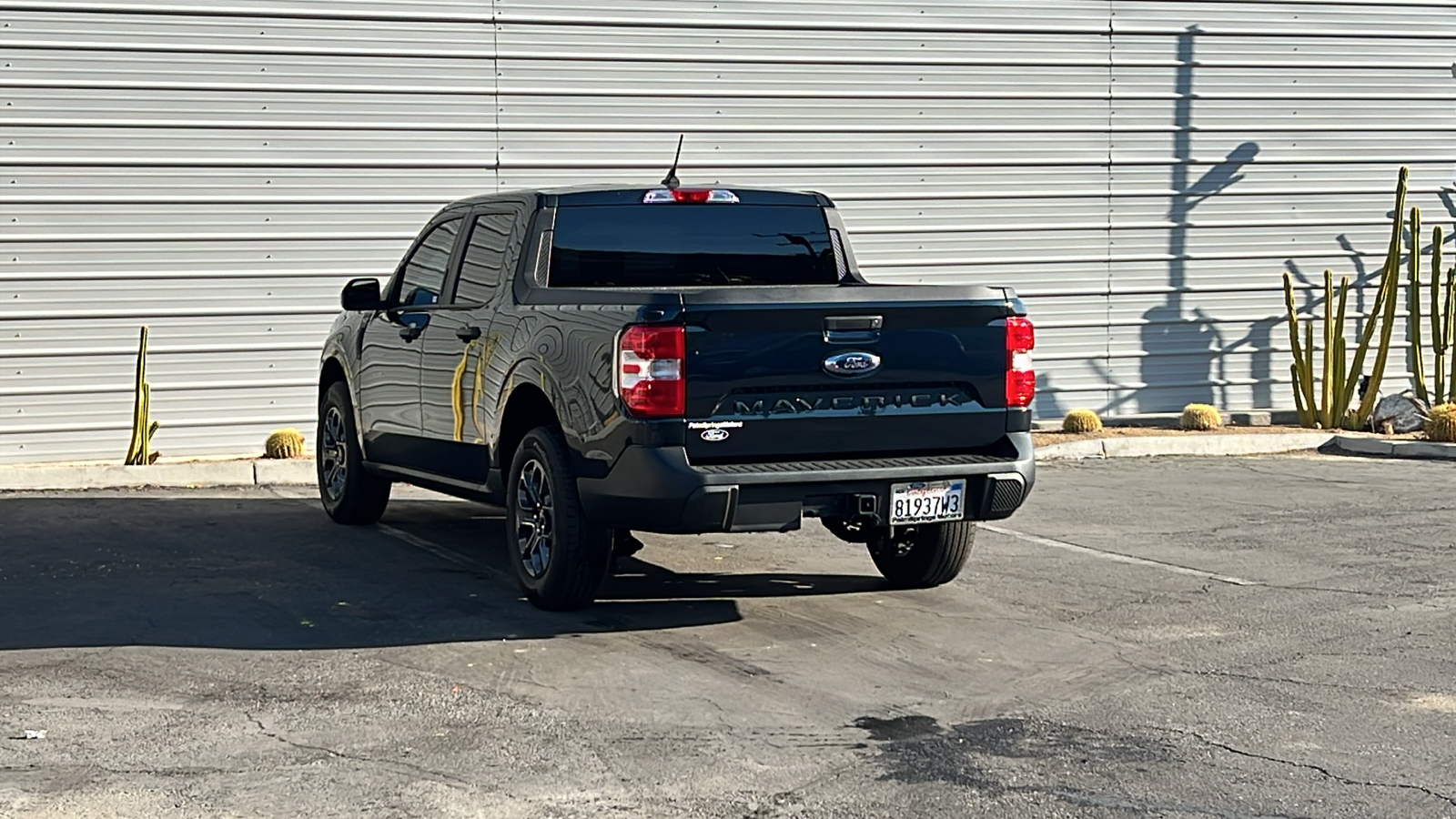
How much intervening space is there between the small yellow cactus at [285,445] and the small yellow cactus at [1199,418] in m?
7.80

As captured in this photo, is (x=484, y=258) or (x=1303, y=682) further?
(x=484, y=258)

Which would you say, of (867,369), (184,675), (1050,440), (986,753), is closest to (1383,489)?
(1050,440)

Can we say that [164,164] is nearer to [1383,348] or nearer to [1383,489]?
[1383,489]

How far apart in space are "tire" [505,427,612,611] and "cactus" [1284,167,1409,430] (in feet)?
34.4

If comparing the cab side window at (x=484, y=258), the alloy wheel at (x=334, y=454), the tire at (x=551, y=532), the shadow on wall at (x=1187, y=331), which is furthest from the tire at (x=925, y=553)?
the shadow on wall at (x=1187, y=331)

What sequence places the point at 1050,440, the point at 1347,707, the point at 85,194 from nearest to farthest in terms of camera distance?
the point at 1347,707 → the point at 85,194 → the point at 1050,440

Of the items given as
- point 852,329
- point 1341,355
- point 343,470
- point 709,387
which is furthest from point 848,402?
point 1341,355

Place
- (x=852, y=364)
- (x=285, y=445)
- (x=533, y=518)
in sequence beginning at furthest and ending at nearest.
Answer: (x=285, y=445) < (x=533, y=518) < (x=852, y=364)

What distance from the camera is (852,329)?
7824mm

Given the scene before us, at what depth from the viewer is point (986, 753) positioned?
5.98 metres

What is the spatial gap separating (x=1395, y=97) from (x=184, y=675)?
581 inches

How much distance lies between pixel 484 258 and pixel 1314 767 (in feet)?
16.7

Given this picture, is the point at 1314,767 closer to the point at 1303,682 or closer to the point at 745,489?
the point at 1303,682

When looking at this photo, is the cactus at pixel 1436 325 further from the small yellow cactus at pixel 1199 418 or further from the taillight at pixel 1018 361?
the taillight at pixel 1018 361
